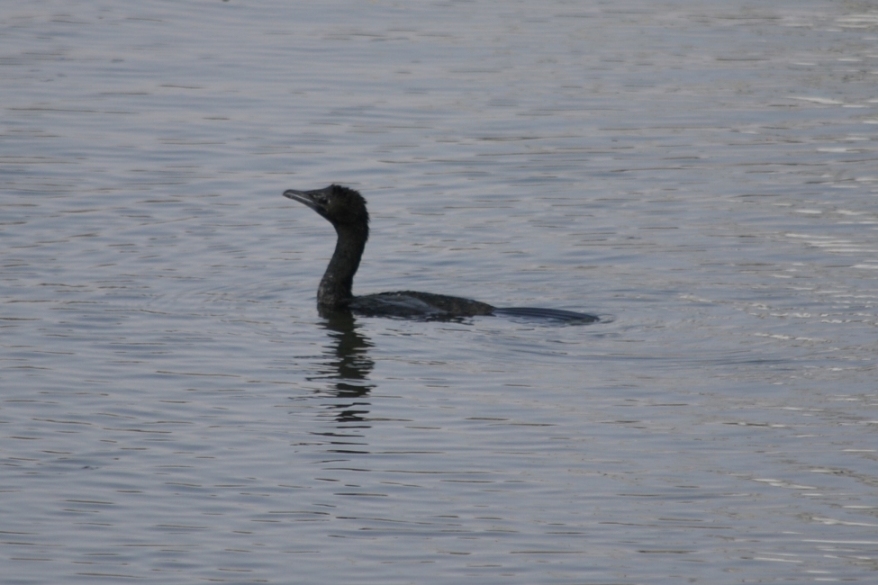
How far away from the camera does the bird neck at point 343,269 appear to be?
45.9 ft

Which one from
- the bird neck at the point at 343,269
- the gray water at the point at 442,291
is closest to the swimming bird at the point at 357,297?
the bird neck at the point at 343,269

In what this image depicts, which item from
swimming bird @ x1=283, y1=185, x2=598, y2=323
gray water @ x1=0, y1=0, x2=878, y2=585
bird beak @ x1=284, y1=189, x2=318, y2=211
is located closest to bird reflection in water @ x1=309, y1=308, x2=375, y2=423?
gray water @ x1=0, y1=0, x2=878, y2=585

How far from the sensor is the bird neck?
14.0 metres

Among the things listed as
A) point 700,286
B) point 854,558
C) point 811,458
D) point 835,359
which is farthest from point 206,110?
point 854,558

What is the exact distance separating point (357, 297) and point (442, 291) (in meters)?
1.09

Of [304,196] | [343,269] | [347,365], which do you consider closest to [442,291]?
[343,269]

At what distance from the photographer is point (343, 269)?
1417 centimetres

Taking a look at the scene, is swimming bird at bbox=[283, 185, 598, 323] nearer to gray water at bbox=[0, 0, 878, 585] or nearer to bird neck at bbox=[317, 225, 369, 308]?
bird neck at bbox=[317, 225, 369, 308]

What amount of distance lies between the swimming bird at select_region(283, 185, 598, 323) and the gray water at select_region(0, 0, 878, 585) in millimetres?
Answer: 177

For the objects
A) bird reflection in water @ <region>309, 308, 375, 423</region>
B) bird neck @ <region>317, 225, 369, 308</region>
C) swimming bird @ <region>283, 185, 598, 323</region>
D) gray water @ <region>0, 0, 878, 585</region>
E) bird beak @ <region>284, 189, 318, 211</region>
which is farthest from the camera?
bird beak @ <region>284, 189, 318, 211</region>

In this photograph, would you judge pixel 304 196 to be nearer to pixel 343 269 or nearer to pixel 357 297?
pixel 343 269

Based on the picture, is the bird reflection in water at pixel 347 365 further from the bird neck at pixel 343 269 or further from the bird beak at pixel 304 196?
the bird beak at pixel 304 196

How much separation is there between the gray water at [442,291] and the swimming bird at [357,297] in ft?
0.58

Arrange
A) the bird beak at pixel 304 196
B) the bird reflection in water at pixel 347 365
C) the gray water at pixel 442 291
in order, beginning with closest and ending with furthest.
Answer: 1. the gray water at pixel 442 291
2. the bird reflection in water at pixel 347 365
3. the bird beak at pixel 304 196
